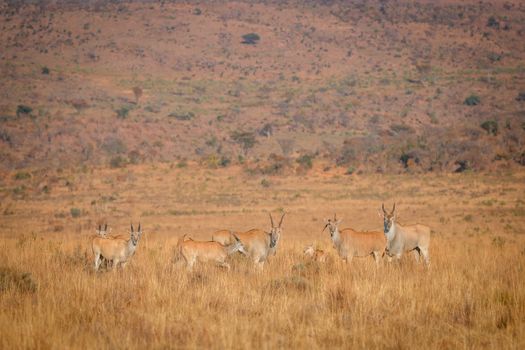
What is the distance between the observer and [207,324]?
8242 millimetres

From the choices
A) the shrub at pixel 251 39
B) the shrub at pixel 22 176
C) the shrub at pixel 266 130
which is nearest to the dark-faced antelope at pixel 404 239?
the shrub at pixel 22 176

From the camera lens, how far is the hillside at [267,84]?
50766 millimetres

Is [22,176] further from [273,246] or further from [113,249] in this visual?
[273,246]

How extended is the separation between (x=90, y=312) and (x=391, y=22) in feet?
360

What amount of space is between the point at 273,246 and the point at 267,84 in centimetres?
7442

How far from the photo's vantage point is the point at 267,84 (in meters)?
87.1

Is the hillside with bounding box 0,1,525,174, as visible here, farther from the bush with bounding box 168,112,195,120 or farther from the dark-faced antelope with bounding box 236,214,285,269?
the dark-faced antelope with bounding box 236,214,285,269

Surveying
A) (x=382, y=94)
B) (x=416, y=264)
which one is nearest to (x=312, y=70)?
(x=382, y=94)

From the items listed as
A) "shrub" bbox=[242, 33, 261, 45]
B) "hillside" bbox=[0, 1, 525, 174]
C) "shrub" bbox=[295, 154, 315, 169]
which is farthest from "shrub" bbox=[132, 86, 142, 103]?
"shrub" bbox=[295, 154, 315, 169]

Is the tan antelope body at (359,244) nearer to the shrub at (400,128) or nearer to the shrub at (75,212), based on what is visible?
the shrub at (75,212)

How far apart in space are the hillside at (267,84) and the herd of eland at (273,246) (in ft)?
94.7

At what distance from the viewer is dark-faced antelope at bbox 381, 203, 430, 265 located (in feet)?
44.0

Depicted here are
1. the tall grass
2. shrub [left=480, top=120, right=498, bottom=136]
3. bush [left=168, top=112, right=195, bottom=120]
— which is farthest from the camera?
bush [left=168, top=112, right=195, bottom=120]

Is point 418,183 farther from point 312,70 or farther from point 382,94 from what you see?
point 312,70
